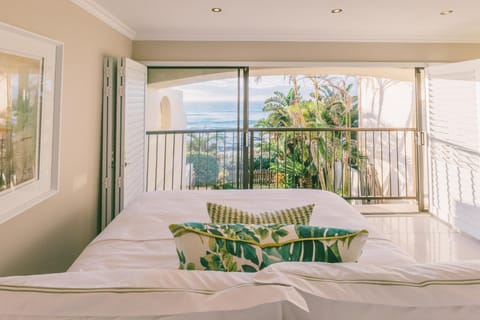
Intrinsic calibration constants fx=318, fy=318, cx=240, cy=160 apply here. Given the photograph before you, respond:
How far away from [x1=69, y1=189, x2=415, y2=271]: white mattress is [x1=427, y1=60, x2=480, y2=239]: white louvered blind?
2.04 m

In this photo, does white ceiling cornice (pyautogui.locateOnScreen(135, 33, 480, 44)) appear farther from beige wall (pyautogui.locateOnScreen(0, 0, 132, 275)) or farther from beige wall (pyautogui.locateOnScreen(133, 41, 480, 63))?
beige wall (pyautogui.locateOnScreen(0, 0, 132, 275))

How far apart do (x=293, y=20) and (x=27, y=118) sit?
2570mm

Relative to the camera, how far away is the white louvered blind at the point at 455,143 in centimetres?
333

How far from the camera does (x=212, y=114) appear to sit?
13.3ft

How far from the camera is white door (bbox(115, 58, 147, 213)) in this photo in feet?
10.1

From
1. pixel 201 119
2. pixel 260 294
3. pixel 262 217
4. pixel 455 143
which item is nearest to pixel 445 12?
pixel 455 143

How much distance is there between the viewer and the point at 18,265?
1.88 m

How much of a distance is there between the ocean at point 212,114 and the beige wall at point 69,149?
114 cm

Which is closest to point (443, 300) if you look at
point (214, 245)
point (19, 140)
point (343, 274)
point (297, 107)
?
point (343, 274)

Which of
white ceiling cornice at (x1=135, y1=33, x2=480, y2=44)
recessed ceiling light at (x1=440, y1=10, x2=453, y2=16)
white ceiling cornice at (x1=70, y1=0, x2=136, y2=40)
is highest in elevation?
white ceiling cornice at (x1=135, y1=33, x2=480, y2=44)

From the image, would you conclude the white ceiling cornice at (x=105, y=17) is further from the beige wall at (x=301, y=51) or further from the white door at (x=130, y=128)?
the white door at (x=130, y=128)

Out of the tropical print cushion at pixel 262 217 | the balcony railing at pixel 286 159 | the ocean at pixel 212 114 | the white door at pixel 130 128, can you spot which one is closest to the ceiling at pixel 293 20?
the white door at pixel 130 128

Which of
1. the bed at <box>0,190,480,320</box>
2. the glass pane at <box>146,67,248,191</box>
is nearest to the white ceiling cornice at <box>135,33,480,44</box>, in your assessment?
the glass pane at <box>146,67,248,191</box>

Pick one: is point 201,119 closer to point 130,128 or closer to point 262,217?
point 130,128
